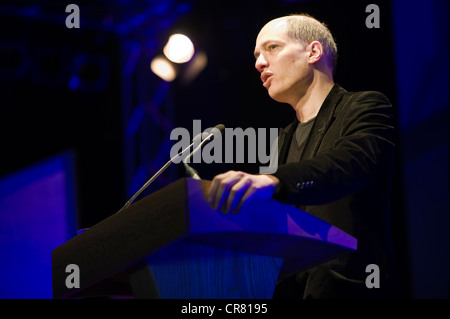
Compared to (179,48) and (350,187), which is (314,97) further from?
(179,48)

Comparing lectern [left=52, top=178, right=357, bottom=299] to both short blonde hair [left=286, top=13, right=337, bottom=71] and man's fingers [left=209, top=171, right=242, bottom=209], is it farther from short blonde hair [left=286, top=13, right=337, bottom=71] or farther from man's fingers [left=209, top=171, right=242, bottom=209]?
short blonde hair [left=286, top=13, right=337, bottom=71]

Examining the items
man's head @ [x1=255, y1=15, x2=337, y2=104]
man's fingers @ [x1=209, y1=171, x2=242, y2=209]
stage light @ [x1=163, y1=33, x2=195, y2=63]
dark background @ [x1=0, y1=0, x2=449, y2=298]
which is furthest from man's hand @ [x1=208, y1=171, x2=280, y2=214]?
stage light @ [x1=163, y1=33, x2=195, y2=63]

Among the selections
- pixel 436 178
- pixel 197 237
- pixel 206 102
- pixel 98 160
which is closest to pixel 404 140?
pixel 436 178

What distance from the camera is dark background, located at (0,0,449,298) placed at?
3.94 metres

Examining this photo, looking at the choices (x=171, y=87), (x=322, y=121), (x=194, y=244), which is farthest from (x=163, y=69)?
(x=194, y=244)

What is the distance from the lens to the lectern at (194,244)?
127cm

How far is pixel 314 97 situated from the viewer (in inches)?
97.1

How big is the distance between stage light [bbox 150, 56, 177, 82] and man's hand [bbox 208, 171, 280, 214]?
380 cm

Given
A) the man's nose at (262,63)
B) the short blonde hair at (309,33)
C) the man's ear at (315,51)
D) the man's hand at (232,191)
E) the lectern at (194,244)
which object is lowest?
the lectern at (194,244)

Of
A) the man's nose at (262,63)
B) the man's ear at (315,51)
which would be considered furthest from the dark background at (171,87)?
the man's nose at (262,63)

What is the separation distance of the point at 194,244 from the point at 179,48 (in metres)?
3.67

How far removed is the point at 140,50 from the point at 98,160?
102 centimetres

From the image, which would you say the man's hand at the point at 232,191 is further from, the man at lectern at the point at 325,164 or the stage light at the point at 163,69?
the stage light at the point at 163,69

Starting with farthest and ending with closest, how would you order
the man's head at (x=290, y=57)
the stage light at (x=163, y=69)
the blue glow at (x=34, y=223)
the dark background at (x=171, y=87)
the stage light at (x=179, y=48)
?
the stage light at (x=163, y=69) < the stage light at (x=179, y=48) < the blue glow at (x=34, y=223) < the dark background at (x=171, y=87) < the man's head at (x=290, y=57)
